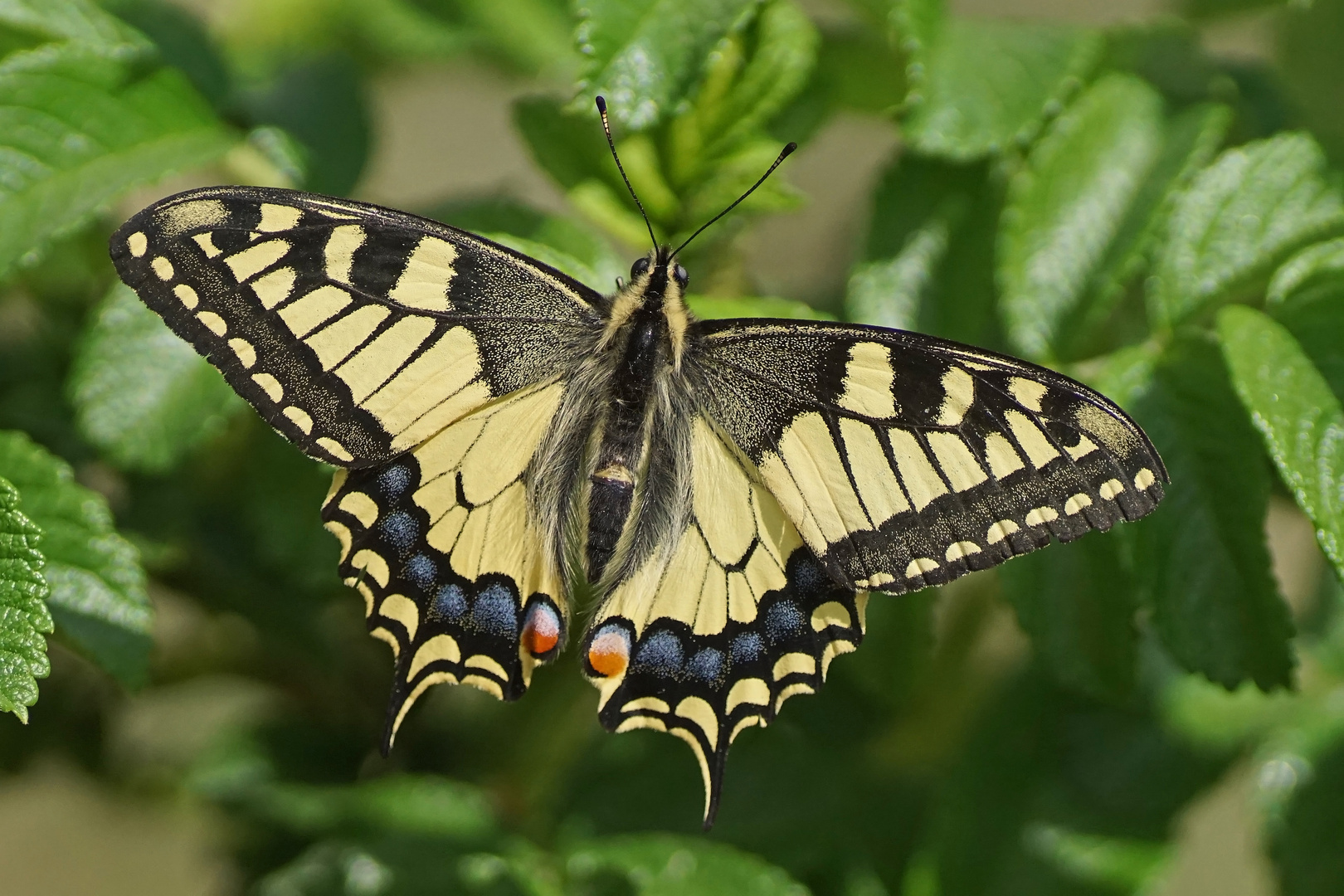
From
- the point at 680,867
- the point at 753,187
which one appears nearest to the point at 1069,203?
the point at 753,187

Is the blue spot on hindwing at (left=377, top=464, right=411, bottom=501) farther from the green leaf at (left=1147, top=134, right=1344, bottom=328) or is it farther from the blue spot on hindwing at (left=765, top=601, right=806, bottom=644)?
the green leaf at (left=1147, top=134, right=1344, bottom=328)

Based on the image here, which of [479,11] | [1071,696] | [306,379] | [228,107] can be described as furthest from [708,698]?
[479,11]

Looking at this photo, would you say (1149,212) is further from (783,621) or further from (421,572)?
(421,572)

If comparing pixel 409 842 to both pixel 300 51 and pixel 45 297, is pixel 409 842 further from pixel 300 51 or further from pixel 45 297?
pixel 300 51

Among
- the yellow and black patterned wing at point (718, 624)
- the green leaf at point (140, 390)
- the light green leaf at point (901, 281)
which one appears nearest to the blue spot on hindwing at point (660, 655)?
the yellow and black patterned wing at point (718, 624)

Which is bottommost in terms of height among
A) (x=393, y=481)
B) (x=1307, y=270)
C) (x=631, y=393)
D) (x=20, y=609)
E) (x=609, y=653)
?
(x=20, y=609)

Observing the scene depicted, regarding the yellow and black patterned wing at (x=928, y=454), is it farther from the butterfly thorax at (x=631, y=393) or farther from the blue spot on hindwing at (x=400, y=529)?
the blue spot on hindwing at (x=400, y=529)
